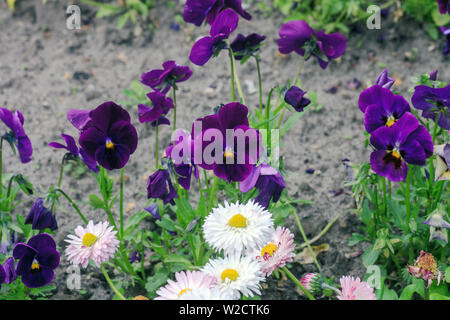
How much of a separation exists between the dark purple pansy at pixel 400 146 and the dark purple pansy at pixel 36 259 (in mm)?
1186

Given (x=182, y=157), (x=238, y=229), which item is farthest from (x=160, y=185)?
(x=238, y=229)

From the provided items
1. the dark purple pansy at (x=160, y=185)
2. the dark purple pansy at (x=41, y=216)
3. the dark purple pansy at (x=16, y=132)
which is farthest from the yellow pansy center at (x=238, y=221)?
the dark purple pansy at (x=16, y=132)

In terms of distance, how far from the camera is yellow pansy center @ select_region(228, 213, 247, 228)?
1667 mm

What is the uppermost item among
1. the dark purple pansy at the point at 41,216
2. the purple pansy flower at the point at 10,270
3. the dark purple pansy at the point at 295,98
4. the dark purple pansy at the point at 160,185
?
the dark purple pansy at the point at 295,98

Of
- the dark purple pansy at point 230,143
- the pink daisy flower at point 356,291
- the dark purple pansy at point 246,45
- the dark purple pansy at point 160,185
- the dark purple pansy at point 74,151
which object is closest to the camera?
the pink daisy flower at point 356,291

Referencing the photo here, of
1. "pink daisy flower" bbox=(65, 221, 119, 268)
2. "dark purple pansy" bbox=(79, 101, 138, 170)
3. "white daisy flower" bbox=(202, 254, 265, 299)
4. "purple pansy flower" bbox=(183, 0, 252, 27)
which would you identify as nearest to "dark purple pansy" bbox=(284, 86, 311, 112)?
"purple pansy flower" bbox=(183, 0, 252, 27)

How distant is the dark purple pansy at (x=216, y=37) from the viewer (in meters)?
2.04

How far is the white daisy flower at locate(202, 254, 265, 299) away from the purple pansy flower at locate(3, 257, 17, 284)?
2.73ft

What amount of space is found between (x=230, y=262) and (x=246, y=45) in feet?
3.27

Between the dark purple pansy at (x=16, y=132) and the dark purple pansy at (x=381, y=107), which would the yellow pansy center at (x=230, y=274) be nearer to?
the dark purple pansy at (x=381, y=107)

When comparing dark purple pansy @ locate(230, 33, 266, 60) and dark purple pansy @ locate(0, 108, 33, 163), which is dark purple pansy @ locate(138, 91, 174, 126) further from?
dark purple pansy @ locate(0, 108, 33, 163)

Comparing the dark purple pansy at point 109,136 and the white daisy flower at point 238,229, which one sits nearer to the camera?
the white daisy flower at point 238,229

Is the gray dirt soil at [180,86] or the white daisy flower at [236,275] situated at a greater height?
the gray dirt soil at [180,86]

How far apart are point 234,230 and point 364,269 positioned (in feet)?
3.35
